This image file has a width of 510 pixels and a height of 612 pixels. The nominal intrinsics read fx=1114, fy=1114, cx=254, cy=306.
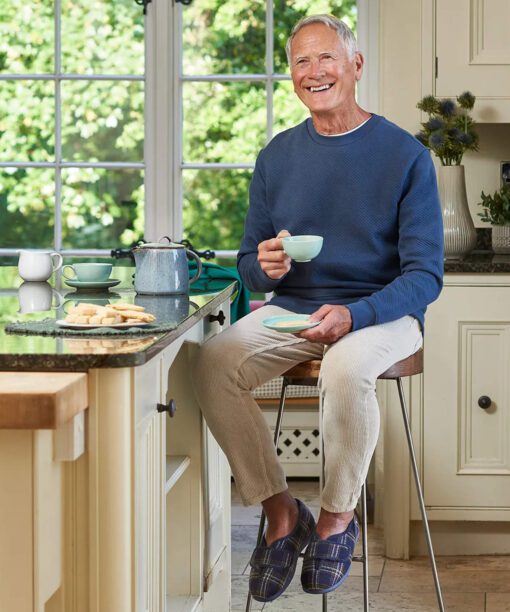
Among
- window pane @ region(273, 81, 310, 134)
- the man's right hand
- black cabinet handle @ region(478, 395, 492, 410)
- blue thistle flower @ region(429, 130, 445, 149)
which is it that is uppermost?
window pane @ region(273, 81, 310, 134)

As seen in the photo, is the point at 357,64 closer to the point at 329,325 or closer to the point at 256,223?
the point at 256,223

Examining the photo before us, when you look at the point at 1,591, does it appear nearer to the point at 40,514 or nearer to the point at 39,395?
the point at 40,514

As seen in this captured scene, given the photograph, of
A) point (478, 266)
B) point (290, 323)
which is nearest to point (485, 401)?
point (478, 266)

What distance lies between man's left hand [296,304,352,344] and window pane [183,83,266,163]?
2.21 meters

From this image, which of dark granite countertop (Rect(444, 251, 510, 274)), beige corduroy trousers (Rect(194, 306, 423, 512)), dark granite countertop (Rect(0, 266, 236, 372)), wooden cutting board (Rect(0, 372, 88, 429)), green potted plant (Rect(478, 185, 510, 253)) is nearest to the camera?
wooden cutting board (Rect(0, 372, 88, 429))

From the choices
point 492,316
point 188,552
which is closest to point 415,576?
point 492,316

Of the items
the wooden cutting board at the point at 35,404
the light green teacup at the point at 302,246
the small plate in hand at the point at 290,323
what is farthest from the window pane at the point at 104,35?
the wooden cutting board at the point at 35,404

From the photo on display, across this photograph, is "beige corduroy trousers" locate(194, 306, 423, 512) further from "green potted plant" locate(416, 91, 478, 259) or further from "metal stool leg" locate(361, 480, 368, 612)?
"green potted plant" locate(416, 91, 478, 259)

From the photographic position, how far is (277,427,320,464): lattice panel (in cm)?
457

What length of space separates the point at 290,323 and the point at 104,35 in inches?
101

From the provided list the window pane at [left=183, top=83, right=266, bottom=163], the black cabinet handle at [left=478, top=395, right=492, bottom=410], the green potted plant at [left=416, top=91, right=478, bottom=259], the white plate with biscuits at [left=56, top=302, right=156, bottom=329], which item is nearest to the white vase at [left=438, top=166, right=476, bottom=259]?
the green potted plant at [left=416, top=91, right=478, bottom=259]

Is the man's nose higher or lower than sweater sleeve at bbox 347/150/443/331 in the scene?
higher

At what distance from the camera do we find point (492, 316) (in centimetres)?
358

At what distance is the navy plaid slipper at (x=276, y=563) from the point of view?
2494mm
